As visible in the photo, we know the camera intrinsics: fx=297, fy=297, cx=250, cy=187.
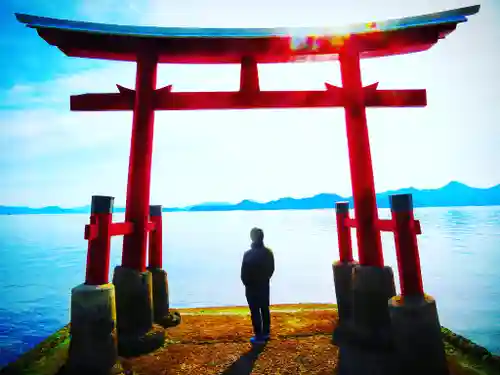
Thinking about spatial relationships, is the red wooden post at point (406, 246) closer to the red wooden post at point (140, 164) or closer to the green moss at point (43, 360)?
the red wooden post at point (140, 164)

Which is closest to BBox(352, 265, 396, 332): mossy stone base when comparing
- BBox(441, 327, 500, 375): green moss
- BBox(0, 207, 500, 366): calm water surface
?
BBox(441, 327, 500, 375): green moss

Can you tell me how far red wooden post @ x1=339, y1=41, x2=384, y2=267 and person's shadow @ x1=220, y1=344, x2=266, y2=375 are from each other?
6.20 feet

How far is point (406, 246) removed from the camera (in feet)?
11.4

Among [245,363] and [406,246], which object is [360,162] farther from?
[245,363]

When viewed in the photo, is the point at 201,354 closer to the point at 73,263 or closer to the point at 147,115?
the point at 147,115

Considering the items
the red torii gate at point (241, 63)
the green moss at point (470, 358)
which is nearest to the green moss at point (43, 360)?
the red torii gate at point (241, 63)

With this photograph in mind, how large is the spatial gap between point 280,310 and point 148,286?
289cm

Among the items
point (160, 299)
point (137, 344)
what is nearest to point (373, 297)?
point (137, 344)

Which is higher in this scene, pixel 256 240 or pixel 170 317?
pixel 256 240

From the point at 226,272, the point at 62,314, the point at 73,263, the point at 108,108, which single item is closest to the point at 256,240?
the point at 108,108

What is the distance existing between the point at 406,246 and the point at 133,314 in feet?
12.0

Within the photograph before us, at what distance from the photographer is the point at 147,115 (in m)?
4.58

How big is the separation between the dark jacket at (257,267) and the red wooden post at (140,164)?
152cm

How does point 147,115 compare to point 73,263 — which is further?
point 73,263
